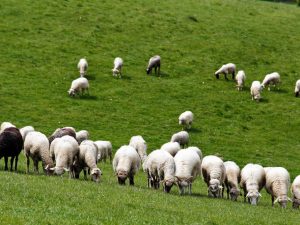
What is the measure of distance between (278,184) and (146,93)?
24.2 m

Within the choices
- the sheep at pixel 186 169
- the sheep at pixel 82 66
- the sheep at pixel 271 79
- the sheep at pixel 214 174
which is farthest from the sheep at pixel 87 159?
the sheep at pixel 271 79

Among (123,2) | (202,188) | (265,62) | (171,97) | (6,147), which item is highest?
(123,2)

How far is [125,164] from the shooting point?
1083 inches

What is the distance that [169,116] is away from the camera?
46.8m

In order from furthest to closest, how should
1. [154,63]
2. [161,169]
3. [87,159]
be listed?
1. [154,63]
2. [87,159]
3. [161,169]

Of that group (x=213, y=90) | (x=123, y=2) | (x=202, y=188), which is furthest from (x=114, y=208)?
(x=123, y=2)

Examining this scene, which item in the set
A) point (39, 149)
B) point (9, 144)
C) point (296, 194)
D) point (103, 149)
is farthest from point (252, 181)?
point (103, 149)

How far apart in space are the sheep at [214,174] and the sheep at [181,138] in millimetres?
11851

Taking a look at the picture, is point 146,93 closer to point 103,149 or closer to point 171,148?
point 103,149

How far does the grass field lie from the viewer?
67.6 feet

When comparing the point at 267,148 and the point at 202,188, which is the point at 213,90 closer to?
the point at 267,148

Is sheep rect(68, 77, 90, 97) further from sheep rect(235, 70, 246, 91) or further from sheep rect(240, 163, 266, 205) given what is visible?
sheep rect(240, 163, 266, 205)

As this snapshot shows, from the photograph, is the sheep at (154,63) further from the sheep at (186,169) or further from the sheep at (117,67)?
the sheep at (186,169)

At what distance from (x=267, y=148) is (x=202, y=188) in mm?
12870
